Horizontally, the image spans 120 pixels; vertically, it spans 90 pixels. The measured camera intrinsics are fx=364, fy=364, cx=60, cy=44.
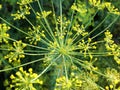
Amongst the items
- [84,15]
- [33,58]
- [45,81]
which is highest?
[84,15]

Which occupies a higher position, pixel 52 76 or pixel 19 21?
pixel 19 21

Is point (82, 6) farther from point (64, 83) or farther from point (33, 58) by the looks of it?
point (64, 83)

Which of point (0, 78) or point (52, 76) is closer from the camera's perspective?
point (52, 76)

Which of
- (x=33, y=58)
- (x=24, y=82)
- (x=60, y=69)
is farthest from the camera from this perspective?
(x=33, y=58)

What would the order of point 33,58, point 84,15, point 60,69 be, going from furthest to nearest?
point 33,58
point 84,15
point 60,69

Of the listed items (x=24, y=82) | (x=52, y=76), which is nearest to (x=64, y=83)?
(x=24, y=82)

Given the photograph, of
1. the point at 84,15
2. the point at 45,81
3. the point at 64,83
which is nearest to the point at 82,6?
the point at 84,15

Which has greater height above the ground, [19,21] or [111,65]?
[19,21]

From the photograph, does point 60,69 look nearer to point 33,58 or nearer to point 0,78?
point 33,58

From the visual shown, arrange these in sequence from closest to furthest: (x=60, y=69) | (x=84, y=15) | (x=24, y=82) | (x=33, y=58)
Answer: (x=24, y=82)
(x=60, y=69)
(x=84, y=15)
(x=33, y=58)

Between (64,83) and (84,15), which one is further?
(84,15)
